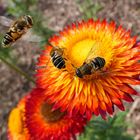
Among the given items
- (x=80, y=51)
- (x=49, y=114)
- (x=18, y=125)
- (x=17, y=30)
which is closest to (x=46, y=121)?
(x=49, y=114)

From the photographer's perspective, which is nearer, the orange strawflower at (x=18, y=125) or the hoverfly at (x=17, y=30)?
the hoverfly at (x=17, y=30)

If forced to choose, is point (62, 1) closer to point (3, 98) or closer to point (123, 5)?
point (123, 5)

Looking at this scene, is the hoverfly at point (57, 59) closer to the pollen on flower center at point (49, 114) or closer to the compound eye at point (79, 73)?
the compound eye at point (79, 73)

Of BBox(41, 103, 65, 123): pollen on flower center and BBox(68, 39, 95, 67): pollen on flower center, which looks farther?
BBox(41, 103, 65, 123): pollen on flower center

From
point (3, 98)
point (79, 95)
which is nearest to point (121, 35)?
point (79, 95)

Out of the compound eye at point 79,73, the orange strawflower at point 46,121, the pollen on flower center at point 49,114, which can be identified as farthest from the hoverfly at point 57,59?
the pollen on flower center at point 49,114

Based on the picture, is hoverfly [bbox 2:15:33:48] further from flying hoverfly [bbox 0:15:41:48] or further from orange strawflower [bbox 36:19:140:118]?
orange strawflower [bbox 36:19:140:118]

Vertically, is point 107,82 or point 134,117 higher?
point 107,82

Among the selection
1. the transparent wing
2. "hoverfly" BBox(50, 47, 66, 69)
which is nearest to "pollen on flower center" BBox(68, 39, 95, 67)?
"hoverfly" BBox(50, 47, 66, 69)
